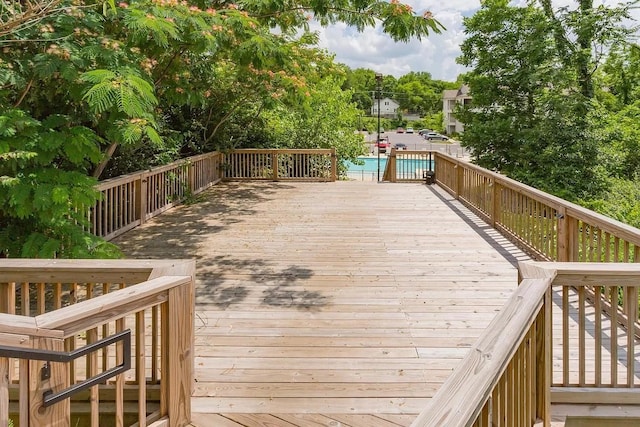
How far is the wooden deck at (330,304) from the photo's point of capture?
270 centimetres

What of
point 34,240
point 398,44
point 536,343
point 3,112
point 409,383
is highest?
point 398,44

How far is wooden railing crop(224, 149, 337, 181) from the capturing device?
12.7m

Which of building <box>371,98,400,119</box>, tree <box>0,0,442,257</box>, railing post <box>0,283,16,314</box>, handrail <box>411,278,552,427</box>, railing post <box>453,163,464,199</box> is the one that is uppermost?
building <box>371,98,400,119</box>

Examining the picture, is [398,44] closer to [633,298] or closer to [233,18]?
[233,18]

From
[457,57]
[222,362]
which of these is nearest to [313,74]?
[457,57]

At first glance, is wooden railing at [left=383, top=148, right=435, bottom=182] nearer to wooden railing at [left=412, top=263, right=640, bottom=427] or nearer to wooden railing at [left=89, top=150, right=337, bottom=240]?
wooden railing at [left=89, top=150, right=337, bottom=240]

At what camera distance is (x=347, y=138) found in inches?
655

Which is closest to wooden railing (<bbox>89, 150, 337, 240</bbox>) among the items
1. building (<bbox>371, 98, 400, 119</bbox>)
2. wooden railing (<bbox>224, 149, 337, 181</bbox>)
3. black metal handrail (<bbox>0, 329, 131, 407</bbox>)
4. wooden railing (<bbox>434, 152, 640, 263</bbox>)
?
wooden railing (<bbox>224, 149, 337, 181</bbox>)

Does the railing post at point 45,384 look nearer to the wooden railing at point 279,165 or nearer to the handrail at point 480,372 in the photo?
the handrail at point 480,372

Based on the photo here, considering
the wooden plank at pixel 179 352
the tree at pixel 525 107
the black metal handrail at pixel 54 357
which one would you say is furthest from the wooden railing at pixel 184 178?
the tree at pixel 525 107

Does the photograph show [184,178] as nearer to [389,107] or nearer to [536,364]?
[536,364]

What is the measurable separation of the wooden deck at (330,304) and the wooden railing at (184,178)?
309mm

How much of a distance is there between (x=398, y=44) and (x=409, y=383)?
441 centimetres

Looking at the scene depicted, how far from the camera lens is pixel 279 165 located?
1304cm
